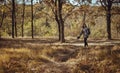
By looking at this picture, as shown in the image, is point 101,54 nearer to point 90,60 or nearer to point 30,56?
point 90,60

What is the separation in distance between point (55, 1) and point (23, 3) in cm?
2352

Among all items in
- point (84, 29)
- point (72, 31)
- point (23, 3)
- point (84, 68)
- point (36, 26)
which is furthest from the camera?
point (72, 31)

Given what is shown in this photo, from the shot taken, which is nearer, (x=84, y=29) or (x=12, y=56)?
(x=12, y=56)

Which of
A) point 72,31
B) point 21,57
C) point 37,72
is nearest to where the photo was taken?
point 37,72

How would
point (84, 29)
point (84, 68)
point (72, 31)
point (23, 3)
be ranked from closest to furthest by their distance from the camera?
point (84, 68), point (84, 29), point (23, 3), point (72, 31)

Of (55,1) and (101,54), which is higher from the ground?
(55,1)

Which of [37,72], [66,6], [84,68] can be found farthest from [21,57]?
[66,6]

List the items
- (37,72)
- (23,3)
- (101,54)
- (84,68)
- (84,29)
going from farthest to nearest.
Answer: (23,3) → (84,29) → (101,54) → (84,68) → (37,72)

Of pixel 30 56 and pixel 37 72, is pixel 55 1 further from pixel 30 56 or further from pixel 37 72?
pixel 37 72

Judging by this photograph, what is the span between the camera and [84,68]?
13734 millimetres

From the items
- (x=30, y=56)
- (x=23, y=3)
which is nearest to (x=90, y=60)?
(x=30, y=56)

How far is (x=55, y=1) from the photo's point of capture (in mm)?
39500

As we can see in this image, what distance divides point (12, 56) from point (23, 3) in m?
48.2

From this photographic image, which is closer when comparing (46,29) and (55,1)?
(55,1)
